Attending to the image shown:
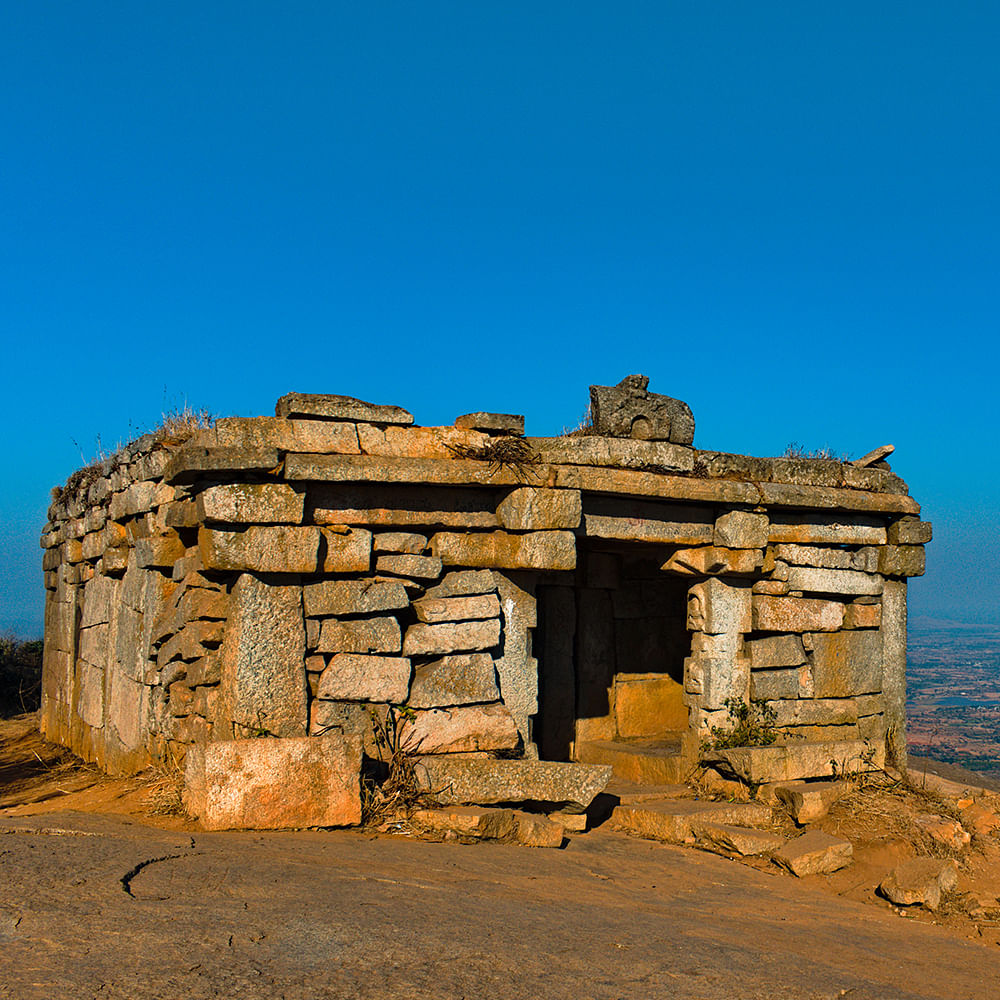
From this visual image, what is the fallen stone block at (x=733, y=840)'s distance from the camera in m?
6.50

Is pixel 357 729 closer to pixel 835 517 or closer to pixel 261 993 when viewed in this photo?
pixel 261 993

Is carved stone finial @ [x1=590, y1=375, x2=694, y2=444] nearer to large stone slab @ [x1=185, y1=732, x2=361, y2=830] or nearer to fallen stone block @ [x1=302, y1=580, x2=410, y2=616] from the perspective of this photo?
fallen stone block @ [x1=302, y1=580, x2=410, y2=616]

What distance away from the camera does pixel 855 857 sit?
6617 mm

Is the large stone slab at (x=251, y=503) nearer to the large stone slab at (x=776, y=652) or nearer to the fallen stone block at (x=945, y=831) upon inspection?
the large stone slab at (x=776, y=652)

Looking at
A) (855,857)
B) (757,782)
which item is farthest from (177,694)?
(855,857)

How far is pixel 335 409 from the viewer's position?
6488 millimetres

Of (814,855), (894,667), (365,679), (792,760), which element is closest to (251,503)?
(365,679)

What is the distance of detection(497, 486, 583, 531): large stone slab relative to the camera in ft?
22.4

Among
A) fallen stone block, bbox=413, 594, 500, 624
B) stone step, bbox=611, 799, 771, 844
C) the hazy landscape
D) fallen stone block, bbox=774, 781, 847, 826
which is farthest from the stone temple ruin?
the hazy landscape

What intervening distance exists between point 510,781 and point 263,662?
1842 millimetres

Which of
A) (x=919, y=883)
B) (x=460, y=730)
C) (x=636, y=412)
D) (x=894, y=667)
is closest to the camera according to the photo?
(x=919, y=883)

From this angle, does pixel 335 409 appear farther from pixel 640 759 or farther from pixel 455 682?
pixel 640 759

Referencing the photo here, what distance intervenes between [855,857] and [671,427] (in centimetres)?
351

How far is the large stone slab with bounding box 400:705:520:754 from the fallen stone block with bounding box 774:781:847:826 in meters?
2.25
